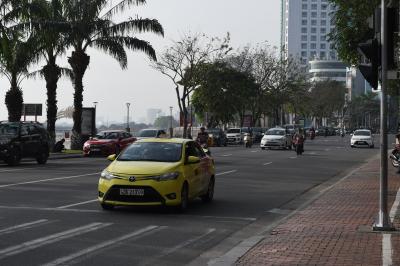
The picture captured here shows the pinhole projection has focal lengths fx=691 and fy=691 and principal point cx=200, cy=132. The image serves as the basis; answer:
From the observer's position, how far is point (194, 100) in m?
79.0

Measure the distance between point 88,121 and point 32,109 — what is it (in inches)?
199

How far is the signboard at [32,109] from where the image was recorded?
41.7 m

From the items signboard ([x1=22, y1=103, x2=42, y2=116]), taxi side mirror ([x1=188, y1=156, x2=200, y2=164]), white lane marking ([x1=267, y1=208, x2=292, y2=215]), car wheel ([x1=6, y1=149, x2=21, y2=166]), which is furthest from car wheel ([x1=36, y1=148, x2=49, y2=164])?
white lane marking ([x1=267, y1=208, x2=292, y2=215])

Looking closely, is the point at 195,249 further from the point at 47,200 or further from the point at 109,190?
the point at 47,200

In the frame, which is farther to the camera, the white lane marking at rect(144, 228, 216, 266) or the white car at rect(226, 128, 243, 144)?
the white car at rect(226, 128, 243, 144)

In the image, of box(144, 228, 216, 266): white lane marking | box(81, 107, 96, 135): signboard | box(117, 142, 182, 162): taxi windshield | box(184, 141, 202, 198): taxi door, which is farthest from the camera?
box(81, 107, 96, 135): signboard

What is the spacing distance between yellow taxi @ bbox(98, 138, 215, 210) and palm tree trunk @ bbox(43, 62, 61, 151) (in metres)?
26.6

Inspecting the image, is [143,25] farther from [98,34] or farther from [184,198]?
[184,198]

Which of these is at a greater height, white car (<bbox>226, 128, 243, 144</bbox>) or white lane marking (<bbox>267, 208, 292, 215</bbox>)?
white car (<bbox>226, 128, 243, 144</bbox>)

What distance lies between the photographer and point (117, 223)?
11.6 metres

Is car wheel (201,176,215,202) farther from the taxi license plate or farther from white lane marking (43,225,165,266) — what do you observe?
white lane marking (43,225,165,266)

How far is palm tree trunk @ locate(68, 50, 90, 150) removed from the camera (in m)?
39.9

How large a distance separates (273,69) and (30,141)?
191 feet

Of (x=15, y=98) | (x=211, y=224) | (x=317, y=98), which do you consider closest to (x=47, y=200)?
(x=211, y=224)
